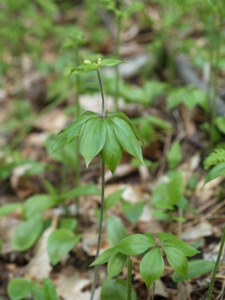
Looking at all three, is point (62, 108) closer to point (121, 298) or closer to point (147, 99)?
point (147, 99)

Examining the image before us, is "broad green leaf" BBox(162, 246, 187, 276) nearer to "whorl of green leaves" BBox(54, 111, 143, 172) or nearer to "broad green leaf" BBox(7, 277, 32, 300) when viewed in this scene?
"whorl of green leaves" BBox(54, 111, 143, 172)

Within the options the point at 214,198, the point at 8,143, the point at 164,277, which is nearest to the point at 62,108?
the point at 8,143

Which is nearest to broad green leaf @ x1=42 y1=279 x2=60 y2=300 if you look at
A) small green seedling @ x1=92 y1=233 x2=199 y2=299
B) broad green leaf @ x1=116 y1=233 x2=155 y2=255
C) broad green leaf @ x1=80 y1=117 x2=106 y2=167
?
small green seedling @ x1=92 y1=233 x2=199 y2=299

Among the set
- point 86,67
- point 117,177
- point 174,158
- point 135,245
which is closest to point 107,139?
point 86,67

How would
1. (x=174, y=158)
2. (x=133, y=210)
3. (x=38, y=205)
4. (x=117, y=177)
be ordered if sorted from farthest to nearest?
(x=117, y=177)
(x=174, y=158)
(x=38, y=205)
(x=133, y=210)

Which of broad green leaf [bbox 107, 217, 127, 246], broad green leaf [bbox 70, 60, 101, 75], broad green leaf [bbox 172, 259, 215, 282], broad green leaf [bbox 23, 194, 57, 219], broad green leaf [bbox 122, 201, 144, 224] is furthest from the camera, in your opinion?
broad green leaf [bbox 23, 194, 57, 219]

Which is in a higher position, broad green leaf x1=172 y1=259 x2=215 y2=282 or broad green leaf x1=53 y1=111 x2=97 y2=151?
broad green leaf x1=53 y1=111 x2=97 y2=151

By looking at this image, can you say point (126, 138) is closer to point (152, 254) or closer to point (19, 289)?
point (152, 254)

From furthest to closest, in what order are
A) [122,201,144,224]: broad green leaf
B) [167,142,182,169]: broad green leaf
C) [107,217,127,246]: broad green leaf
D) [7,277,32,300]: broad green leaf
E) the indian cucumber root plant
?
[167,142,182,169]: broad green leaf < [122,201,144,224]: broad green leaf < [107,217,127,246]: broad green leaf < [7,277,32,300]: broad green leaf < the indian cucumber root plant
